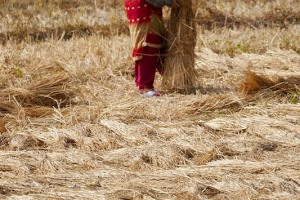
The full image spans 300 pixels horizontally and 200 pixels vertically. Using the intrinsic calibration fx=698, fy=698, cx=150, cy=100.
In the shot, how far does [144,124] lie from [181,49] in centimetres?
115

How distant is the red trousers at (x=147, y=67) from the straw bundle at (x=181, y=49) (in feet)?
0.35

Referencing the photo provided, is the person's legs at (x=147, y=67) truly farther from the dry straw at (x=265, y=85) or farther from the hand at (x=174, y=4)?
the dry straw at (x=265, y=85)

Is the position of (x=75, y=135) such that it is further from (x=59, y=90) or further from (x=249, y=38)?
(x=249, y=38)

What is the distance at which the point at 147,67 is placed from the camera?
5.66 m

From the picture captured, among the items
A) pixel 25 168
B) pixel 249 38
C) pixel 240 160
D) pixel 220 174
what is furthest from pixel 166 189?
pixel 249 38

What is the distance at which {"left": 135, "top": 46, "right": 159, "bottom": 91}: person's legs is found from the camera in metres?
5.64

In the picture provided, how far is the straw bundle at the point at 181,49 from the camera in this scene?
5605 millimetres

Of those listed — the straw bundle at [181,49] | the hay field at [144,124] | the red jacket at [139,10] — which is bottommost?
the hay field at [144,124]

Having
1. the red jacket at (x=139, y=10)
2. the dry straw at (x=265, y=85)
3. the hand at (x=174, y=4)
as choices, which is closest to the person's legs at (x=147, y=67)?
the red jacket at (x=139, y=10)

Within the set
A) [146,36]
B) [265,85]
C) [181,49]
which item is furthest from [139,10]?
[265,85]

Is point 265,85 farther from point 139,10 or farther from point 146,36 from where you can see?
point 139,10

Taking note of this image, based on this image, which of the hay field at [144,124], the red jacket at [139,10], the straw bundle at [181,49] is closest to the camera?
the hay field at [144,124]

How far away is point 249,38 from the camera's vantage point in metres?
8.09

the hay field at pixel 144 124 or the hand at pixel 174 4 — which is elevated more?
the hand at pixel 174 4
